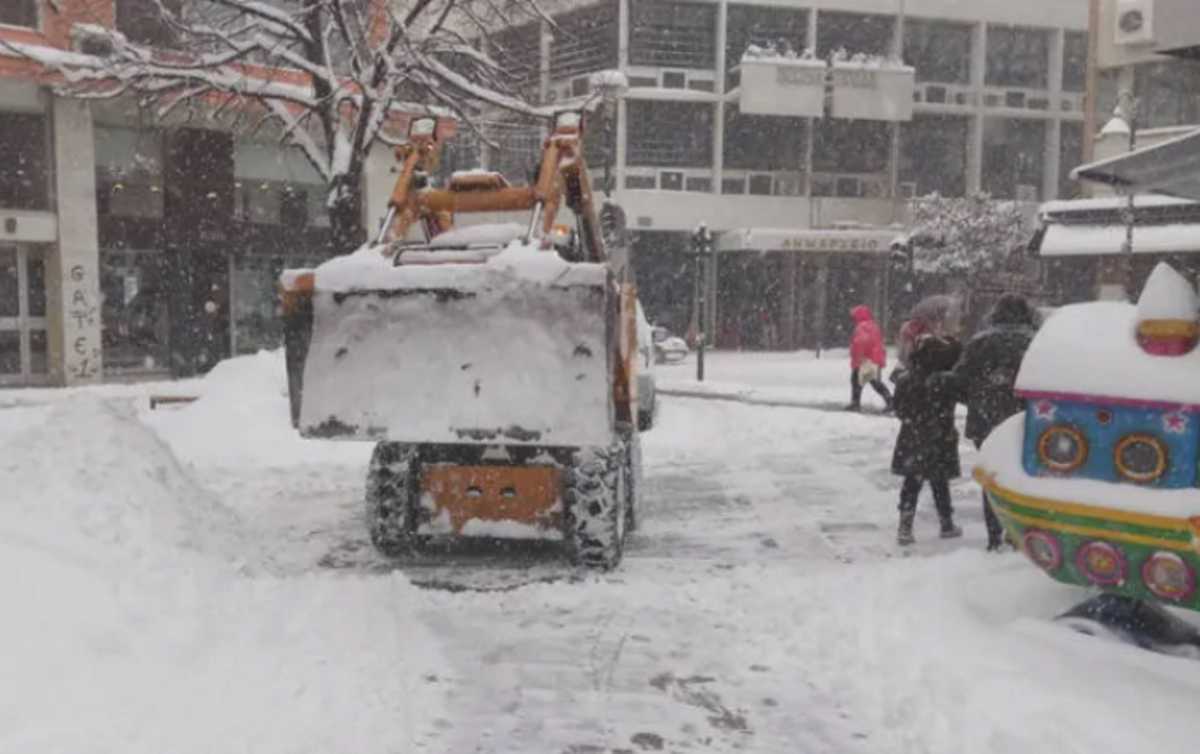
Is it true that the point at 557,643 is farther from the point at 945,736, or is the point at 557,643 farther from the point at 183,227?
the point at 183,227

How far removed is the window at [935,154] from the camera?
38.6 meters

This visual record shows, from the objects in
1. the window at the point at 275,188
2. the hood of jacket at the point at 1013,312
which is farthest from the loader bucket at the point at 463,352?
the window at the point at 275,188

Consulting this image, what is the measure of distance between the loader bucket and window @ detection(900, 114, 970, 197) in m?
Result: 34.3

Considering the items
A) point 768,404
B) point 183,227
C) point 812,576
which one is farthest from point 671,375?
point 812,576

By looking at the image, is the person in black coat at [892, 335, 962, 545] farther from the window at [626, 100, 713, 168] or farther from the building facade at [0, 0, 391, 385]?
the window at [626, 100, 713, 168]

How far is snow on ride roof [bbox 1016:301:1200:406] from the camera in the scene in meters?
3.87

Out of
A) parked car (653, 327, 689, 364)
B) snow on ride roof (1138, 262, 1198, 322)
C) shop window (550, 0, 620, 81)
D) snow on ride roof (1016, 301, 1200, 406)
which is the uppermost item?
shop window (550, 0, 620, 81)

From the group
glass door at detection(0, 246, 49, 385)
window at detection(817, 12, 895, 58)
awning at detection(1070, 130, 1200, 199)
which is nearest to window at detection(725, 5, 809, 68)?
window at detection(817, 12, 895, 58)

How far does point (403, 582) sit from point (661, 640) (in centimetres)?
172

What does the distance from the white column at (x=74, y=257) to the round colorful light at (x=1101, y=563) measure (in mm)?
21193

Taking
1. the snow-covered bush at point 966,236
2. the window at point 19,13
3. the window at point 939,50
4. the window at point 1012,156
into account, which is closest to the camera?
the window at point 19,13

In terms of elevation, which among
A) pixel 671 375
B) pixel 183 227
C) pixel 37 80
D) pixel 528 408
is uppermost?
pixel 37 80

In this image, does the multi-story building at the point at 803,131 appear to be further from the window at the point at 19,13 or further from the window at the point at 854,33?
the window at the point at 19,13

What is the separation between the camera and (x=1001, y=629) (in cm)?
504
